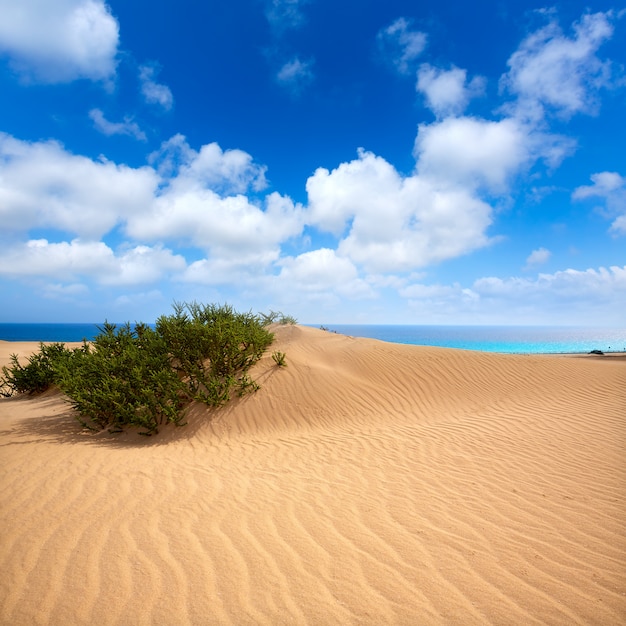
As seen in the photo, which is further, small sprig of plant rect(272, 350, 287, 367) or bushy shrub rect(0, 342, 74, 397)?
bushy shrub rect(0, 342, 74, 397)

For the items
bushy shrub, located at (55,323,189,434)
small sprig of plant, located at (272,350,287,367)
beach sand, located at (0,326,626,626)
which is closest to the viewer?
beach sand, located at (0,326,626,626)

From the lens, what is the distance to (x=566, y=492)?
416 cm

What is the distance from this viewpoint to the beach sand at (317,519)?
2453 millimetres

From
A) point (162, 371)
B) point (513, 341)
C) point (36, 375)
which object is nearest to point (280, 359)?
point (162, 371)

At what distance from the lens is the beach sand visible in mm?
2453

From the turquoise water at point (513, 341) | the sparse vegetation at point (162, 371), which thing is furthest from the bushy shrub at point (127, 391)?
the turquoise water at point (513, 341)

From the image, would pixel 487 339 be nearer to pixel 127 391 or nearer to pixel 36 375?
pixel 36 375

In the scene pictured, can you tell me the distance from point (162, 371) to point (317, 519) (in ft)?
16.9

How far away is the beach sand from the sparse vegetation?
456mm

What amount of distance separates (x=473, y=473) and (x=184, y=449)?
4980 mm

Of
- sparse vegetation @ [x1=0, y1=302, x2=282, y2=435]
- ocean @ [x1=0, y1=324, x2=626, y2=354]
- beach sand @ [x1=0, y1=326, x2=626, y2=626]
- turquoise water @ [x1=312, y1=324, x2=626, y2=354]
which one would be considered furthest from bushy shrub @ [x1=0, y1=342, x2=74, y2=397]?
turquoise water @ [x1=312, y1=324, x2=626, y2=354]

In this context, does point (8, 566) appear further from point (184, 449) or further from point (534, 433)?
point (534, 433)

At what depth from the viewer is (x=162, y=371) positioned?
7.35 meters

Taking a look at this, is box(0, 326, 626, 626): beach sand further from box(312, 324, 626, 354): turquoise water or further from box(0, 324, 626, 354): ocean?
box(312, 324, 626, 354): turquoise water
